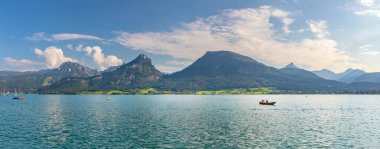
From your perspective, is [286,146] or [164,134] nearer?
[286,146]

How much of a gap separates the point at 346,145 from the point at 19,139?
67.9 m

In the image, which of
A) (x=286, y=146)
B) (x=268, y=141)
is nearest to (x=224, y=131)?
(x=268, y=141)

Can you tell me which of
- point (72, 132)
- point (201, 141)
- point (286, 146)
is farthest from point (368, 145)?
point (72, 132)

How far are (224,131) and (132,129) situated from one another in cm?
2430

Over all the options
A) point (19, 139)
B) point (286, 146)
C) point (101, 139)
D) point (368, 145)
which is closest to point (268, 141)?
point (286, 146)

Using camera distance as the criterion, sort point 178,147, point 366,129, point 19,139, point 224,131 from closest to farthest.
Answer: point 178,147, point 19,139, point 224,131, point 366,129

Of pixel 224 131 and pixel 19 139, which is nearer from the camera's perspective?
pixel 19 139

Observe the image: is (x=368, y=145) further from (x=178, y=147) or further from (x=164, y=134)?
(x=164, y=134)

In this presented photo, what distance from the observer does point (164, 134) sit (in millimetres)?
71938

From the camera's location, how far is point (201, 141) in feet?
208

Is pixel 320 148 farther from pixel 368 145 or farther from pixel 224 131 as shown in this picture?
pixel 224 131

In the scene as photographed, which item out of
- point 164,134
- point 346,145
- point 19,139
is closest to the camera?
point 346,145

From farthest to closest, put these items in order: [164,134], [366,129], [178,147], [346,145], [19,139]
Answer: [366,129], [164,134], [19,139], [346,145], [178,147]

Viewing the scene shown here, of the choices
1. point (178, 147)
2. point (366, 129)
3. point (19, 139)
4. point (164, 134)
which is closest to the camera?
point (178, 147)
